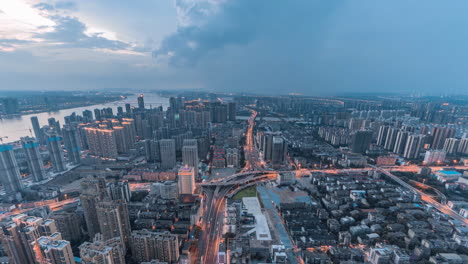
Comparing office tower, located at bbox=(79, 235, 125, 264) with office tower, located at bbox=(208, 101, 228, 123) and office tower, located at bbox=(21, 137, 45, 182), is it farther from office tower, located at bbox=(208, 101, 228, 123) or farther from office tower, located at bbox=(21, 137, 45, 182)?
office tower, located at bbox=(208, 101, 228, 123)

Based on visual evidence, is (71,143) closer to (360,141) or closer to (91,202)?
(91,202)

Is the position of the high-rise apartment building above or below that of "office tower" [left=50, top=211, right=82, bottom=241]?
above

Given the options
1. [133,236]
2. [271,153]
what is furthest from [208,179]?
[133,236]

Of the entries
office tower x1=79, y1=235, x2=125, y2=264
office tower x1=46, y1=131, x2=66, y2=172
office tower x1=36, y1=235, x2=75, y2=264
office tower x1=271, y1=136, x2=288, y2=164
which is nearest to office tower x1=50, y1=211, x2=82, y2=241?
office tower x1=36, y1=235, x2=75, y2=264

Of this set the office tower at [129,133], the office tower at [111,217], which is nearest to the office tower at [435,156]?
the office tower at [111,217]

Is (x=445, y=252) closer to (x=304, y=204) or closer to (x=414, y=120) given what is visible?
(x=304, y=204)
